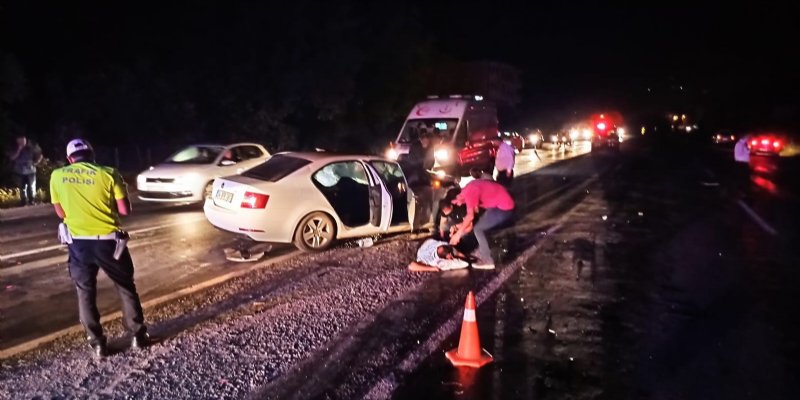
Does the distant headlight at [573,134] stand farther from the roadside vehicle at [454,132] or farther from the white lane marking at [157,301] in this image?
the white lane marking at [157,301]

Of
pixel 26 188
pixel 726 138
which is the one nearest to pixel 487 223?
pixel 26 188

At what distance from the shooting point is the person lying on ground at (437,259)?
29.5 ft

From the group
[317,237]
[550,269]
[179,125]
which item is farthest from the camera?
[179,125]

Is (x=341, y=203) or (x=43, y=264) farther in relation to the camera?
(x=341, y=203)

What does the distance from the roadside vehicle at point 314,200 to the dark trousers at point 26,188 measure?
799 centimetres

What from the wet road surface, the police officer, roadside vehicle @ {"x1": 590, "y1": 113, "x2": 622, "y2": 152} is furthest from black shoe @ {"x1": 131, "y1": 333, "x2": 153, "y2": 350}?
roadside vehicle @ {"x1": 590, "y1": 113, "x2": 622, "y2": 152}

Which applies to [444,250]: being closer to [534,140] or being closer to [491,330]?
[491,330]

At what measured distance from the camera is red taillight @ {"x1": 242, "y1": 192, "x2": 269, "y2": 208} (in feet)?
30.7

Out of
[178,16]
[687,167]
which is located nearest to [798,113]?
[687,167]

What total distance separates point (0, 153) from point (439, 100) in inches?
472

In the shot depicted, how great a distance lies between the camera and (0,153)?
61.5 ft

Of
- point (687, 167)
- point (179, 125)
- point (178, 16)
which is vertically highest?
point (178, 16)

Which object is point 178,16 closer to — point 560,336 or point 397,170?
point 397,170

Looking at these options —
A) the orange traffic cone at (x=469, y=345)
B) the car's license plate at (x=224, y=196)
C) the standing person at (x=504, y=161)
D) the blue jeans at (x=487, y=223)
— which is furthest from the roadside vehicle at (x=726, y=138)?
the orange traffic cone at (x=469, y=345)
